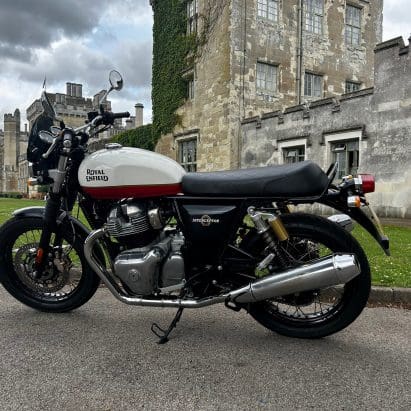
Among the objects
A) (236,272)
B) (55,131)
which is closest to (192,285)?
(236,272)

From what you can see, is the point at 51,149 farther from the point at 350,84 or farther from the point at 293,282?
the point at 350,84

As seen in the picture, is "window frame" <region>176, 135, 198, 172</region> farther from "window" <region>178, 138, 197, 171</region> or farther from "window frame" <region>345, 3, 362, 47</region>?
"window frame" <region>345, 3, 362, 47</region>

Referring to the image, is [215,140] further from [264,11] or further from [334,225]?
[334,225]

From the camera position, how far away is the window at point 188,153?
20578mm

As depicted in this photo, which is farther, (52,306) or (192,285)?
(52,306)

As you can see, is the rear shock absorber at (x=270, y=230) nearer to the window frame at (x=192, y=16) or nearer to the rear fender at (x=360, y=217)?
the rear fender at (x=360, y=217)

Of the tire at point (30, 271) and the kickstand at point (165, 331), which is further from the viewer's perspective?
the tire at point (30, 271)

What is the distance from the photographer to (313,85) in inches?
810

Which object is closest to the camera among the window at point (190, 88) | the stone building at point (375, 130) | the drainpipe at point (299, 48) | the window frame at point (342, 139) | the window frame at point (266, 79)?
the stone building at point (375, 130)

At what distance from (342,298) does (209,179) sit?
127cm

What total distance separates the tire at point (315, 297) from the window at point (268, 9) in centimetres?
1804

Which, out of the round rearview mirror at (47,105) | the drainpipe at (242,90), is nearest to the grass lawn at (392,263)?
the round rearview mirror at (47,105)

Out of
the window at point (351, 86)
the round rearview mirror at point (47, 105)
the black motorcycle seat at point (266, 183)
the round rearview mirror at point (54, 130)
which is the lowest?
the black motorcycle seat at point (266, 183)

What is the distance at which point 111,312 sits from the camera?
3.64 metres
